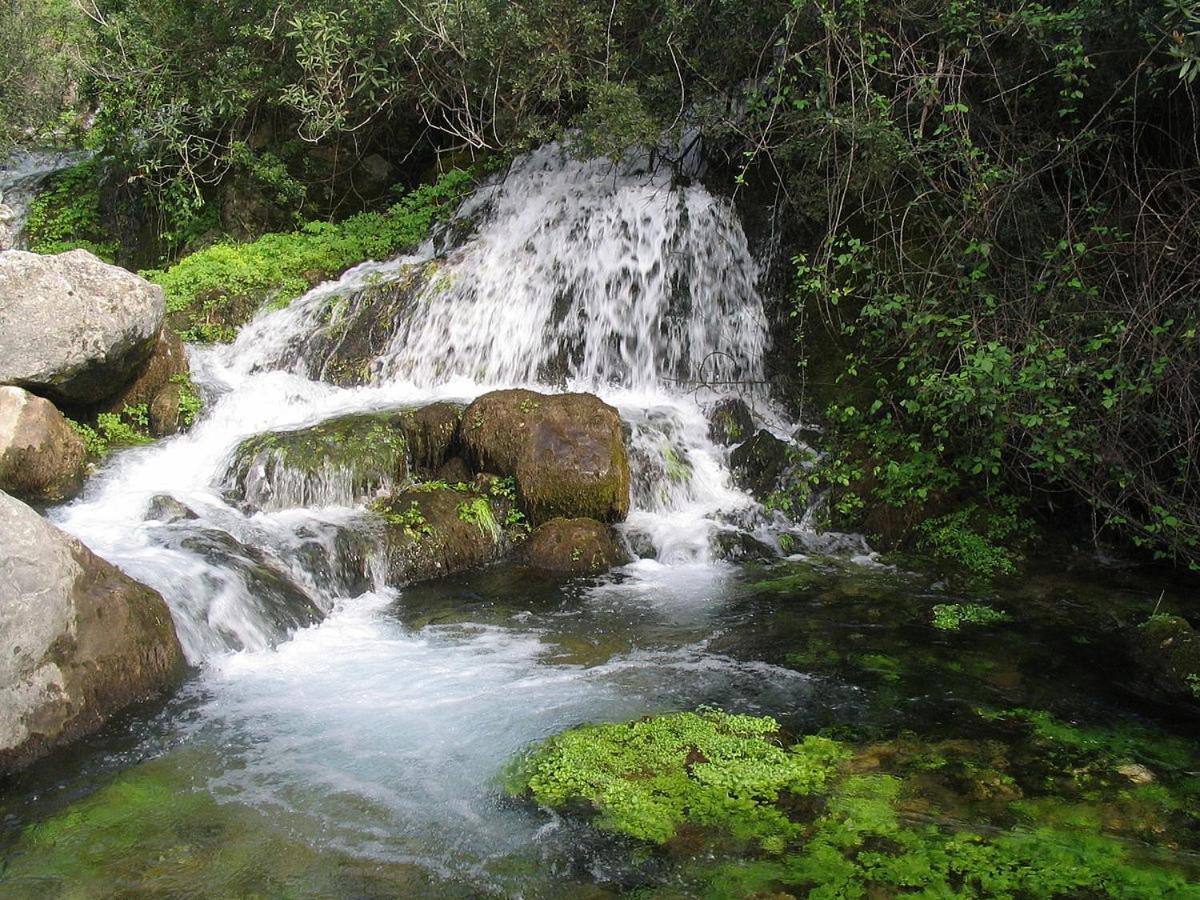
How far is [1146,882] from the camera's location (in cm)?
382

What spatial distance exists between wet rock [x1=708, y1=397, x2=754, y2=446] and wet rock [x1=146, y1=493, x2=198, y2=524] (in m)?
4.93

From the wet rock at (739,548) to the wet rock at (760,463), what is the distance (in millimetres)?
822

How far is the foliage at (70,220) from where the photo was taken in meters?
14.9

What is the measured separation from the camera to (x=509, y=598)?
294 inches

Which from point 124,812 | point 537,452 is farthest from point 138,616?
point 537,452

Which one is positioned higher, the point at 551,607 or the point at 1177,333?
the point at 1177,333

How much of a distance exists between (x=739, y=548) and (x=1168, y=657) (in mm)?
3409

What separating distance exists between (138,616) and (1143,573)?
7259 mm

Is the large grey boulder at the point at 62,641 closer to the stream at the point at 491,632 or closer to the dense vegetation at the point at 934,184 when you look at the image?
the stream at the point at 491,632

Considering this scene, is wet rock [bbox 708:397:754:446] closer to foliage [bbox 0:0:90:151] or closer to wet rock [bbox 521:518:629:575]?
wet rock [bbox 521:518:629:575]

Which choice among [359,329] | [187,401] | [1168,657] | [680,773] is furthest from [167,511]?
[1168,657]

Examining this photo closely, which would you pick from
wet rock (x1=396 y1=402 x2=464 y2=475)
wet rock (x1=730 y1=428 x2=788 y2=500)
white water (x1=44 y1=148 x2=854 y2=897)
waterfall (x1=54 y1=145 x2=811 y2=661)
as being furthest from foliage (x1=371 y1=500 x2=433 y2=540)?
wet rock (x1=730 y1=428 x2=788 y2=500)

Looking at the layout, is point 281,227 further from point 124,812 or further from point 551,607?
point 124,812

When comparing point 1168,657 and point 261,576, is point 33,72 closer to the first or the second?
point 261,576
